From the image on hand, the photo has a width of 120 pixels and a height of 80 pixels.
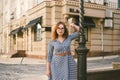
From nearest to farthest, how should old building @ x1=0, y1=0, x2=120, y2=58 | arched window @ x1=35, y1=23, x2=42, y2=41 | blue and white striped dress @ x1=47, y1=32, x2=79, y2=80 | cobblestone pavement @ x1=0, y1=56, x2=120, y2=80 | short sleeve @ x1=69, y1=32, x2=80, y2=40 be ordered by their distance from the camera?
blue and white striped dress @ x1=47, y1=32, x2=79, y2=80
short sleeve @ x1=69, y1=32, x2=80, y2=40
cobblestone pavement @ x1=0, y1=56, x2=120, y2=80
old building @ x1=0, y1=0, x2=120, y2=58
arched window @ x1=35, y1=23, x2=42, y2=41

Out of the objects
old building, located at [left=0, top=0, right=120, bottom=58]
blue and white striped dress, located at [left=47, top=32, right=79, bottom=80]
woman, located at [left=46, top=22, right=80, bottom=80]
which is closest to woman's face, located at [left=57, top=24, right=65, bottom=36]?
woman, located at [left=46, top=22, right=80, bottom=80]

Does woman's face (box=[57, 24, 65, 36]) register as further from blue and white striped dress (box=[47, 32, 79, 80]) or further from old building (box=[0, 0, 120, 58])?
old building (box=[0, 0, 120, 58])

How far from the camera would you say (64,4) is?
72.1 feet

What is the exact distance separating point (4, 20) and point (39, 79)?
31580mm

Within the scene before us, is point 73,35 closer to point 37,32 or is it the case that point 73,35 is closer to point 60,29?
point 60,29

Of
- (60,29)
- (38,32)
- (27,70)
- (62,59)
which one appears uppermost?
(38,32)

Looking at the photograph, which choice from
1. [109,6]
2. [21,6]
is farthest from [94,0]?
[21,6]

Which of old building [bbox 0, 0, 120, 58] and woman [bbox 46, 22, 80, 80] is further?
old building [bbox 0, 0, 120, 58]

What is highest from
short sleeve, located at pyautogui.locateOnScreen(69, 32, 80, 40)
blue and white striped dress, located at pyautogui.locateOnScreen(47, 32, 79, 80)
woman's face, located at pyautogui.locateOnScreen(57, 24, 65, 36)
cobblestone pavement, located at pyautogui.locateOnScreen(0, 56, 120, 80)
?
woman's face, located at pyautogui.locateOnScreen(57, 24, 65, 36)

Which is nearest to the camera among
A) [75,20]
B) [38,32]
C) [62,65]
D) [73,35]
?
[62,65]

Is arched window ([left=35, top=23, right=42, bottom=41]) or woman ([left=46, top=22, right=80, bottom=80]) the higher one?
arched window ([left=35, top=23, right=42, bottom=41])

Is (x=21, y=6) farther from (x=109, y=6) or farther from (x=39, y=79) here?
(x=39, y=79)

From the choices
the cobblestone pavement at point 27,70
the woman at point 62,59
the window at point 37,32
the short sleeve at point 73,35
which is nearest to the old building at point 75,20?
the window at point 37,32

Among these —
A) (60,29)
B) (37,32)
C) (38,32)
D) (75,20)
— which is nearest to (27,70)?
(75,20)
